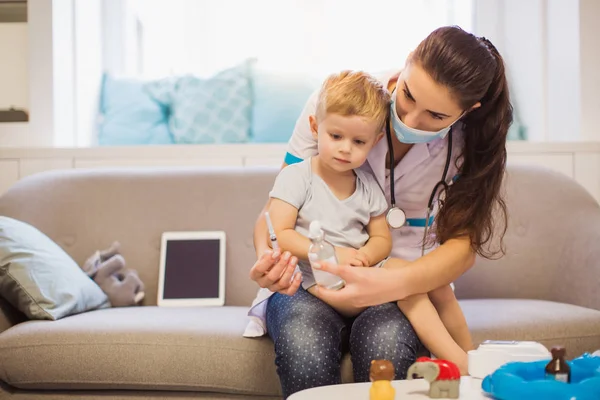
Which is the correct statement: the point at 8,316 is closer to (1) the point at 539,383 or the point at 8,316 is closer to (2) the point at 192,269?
(2) the point at 192,269

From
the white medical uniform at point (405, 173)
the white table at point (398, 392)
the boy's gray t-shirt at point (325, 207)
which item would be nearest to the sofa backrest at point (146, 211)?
the white medical uniform at point (405, 173)

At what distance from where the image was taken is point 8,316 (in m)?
2.07

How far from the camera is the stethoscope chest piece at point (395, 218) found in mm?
1753

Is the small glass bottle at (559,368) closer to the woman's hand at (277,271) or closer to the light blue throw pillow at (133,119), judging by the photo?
the woman's hand at (277,271)

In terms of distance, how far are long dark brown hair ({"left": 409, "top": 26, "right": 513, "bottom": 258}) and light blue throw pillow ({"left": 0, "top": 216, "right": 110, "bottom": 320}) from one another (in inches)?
42.3

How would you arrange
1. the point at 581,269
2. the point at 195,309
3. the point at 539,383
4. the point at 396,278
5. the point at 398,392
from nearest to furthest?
the point at 539,383 → the point at 398,392 → the point at 396,278 → the point at 195,309 → the point at 581,269

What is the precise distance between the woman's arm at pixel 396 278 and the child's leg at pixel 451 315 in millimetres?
49

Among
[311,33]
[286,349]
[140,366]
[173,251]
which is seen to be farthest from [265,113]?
[286,349]

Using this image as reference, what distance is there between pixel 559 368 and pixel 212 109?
2251 millimetres

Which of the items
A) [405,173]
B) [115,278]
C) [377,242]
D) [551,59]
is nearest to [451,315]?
[377,242]

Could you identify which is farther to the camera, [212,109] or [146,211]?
[212,109]

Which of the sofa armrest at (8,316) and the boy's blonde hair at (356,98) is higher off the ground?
the boy's blonde hair at (356,98)

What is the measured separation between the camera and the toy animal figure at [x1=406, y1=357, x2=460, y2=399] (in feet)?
3.89

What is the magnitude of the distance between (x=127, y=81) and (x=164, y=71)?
0.25 meters
